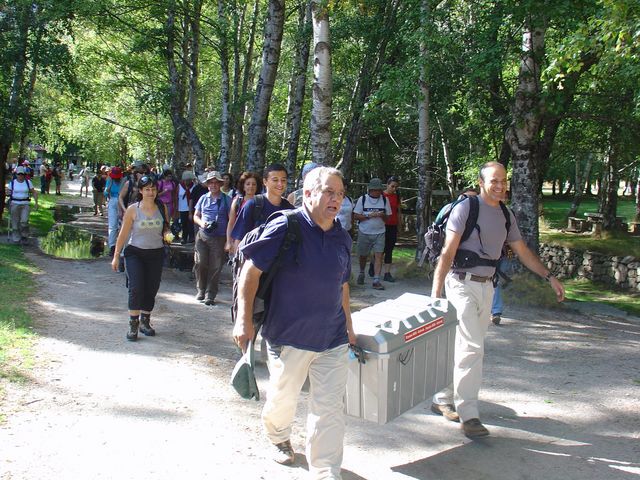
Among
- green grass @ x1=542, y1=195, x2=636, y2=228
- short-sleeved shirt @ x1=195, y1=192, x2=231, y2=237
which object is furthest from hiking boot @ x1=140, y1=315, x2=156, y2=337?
green grass @ x1=542, y1=195, x2=636, y2=228

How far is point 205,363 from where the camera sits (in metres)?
6.87

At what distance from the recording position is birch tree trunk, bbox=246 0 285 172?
1302 centimetres

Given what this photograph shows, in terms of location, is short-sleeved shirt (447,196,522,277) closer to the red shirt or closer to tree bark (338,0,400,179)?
the red shirt

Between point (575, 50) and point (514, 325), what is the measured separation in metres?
3.66

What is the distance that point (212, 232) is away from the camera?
31.3ft

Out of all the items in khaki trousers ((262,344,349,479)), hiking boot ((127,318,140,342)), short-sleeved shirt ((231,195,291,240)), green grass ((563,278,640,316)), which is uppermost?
short-sleeved shirt ((231,195,291,240))

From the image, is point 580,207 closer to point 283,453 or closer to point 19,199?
point 19,199

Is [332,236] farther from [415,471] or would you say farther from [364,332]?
[415,471]

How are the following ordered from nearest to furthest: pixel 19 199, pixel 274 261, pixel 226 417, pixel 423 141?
pixel 274 261 < pixel 226 417 < pixel 19 199 < pixel 423 141

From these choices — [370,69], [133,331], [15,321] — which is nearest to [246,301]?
[133,331]

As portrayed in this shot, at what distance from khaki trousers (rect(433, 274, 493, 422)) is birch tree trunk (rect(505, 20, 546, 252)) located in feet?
23.5

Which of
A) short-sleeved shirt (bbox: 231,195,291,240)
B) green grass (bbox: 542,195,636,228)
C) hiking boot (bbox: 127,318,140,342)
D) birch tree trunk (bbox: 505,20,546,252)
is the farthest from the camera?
green grass (bbox: 542,195,636,228)

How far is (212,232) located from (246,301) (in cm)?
566

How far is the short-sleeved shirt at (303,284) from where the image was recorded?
13.0ft
